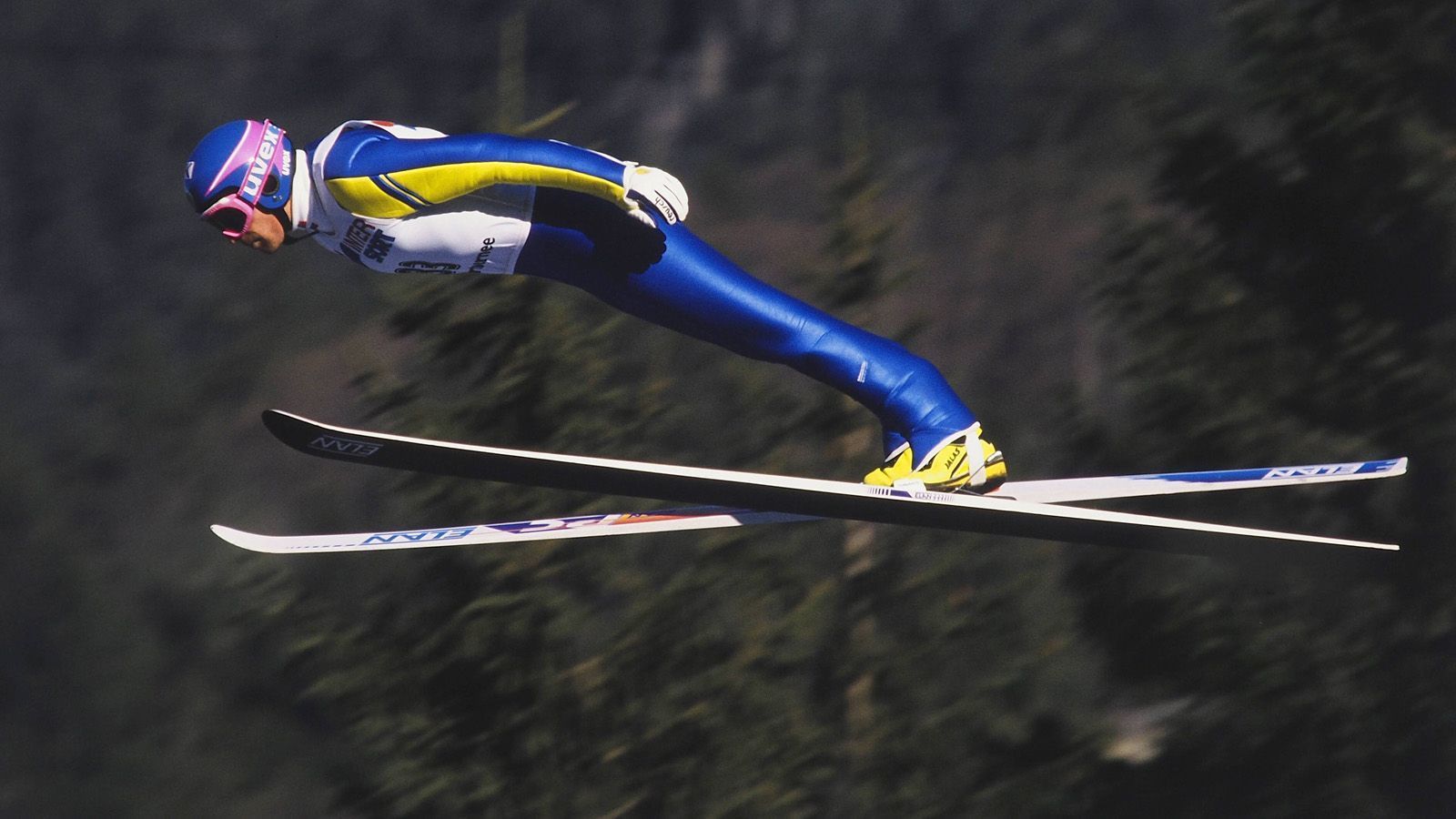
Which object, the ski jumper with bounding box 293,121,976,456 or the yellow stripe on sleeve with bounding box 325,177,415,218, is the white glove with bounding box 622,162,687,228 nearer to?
the ski jumper with bounding box 293,121,976,456

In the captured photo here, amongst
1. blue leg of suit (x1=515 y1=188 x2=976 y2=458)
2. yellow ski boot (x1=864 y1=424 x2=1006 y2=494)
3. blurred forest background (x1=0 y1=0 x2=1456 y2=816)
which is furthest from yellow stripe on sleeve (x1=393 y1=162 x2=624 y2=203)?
blurred forest background (x1=0 y1=0 x2=1456 y2=816)

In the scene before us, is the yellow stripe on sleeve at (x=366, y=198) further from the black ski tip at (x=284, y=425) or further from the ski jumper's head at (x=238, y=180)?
the black ski tip at (x=284, y=425)

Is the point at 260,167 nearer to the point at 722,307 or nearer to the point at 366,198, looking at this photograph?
the point at 366,198

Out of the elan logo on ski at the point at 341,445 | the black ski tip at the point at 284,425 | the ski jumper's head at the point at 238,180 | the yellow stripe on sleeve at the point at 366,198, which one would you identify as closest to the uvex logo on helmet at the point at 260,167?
the ski jumper's head at the point at 238,180

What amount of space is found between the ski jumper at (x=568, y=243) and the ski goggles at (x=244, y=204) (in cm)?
10

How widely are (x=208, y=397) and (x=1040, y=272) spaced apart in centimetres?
770

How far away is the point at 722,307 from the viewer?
5020 mm

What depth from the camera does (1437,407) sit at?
36.7 ft

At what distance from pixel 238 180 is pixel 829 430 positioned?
6068mm

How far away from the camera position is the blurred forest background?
9.45m

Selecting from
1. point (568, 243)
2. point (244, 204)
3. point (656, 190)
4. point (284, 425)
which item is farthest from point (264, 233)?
point (656, 190)

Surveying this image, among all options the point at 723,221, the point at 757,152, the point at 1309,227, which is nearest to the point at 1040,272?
the point at 757,152

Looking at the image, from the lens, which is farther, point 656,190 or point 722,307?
point 722,307

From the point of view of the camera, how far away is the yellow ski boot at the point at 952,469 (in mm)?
5145
